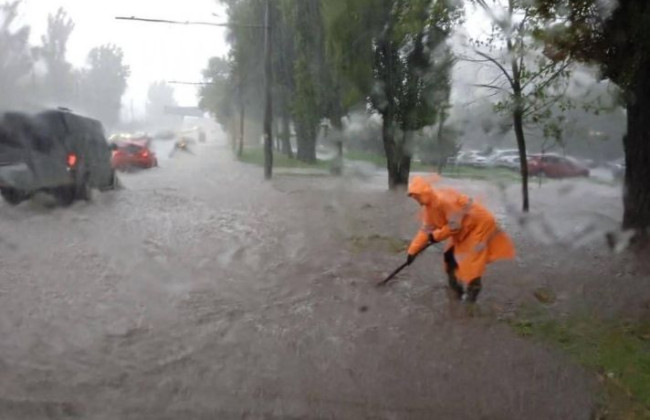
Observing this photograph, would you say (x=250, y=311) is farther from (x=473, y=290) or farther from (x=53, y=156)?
(x=53, y=156)

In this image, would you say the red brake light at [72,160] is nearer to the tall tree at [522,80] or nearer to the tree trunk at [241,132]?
the tree trunk at [241,132]

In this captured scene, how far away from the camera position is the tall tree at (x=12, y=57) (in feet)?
23.3

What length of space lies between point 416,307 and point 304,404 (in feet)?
8.29

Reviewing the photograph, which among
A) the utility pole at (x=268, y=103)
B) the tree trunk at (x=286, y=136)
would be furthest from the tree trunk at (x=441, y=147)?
the utility pole at (x=268, y=103)

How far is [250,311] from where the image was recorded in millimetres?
6566

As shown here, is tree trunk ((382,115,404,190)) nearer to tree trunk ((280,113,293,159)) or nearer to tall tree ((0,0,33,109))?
tree trunk ((280,113,293,159))

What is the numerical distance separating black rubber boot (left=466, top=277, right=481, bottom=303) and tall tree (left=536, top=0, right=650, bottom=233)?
294 cm

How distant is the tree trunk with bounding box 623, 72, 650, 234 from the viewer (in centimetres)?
850

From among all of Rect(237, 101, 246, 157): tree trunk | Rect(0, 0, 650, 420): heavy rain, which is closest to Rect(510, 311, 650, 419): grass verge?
Rect(0, 0, 650, 420): heavy rain

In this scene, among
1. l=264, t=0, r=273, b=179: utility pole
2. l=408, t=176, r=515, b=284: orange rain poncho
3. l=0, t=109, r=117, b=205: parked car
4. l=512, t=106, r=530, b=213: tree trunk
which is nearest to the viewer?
l=408, t=176, r=515, b=284: orange rain poncho

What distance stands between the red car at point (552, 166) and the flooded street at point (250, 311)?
1.45 ft

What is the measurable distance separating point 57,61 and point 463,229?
177 inches

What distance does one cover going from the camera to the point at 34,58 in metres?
7.48

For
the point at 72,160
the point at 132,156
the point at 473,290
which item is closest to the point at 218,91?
the point at 132,156
